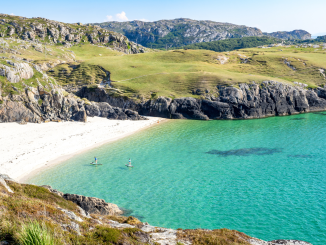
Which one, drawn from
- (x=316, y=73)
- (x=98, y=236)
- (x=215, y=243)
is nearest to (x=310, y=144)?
A: (x=215, y=243)

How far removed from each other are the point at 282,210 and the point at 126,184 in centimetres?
2065

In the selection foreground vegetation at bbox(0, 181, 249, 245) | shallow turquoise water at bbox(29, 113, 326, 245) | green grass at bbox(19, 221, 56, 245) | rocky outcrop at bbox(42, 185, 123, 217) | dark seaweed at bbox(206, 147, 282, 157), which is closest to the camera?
green grass at bbox(19, 221, 56, 245)

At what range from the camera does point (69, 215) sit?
590 inches

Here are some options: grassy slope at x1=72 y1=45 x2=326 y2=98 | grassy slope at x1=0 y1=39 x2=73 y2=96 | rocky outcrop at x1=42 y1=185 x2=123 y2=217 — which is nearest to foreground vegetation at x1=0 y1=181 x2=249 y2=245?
rocky outcrop at x1=42 y1=185 x2=123 y2=217

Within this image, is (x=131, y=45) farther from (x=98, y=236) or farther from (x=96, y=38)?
(x=98, y=236)

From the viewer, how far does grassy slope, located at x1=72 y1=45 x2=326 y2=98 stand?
88375 mm

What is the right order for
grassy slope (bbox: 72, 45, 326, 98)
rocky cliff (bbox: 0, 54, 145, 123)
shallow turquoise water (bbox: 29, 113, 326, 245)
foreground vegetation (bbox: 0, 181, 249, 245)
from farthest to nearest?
grassy slope (bbox: 72, 45, 326, 98) < rocky cliff (bbox: 0, 54, 145, 123) < shallow turquoise water (bbox: 29, 113, 326, 245) < foreground vegetation (bbox: 0, 181, 249, 245)

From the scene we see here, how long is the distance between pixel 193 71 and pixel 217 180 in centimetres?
7519

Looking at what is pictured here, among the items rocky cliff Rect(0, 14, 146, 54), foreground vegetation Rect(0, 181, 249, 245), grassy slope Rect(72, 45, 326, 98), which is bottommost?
foreground vegetation Rect(0, 181, 249, 245)

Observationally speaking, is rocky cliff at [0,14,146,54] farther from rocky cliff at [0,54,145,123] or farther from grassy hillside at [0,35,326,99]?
rocky cliff at [0,54,145,123]

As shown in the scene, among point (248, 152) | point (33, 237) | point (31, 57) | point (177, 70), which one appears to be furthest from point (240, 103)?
point (31, 57)

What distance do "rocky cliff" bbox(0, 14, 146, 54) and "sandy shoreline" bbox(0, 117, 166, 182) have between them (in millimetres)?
124693

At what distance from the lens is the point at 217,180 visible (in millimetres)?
34031

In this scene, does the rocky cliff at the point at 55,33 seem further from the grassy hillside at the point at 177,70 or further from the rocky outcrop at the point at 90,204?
the rocky outcrop at the point at 90,204
